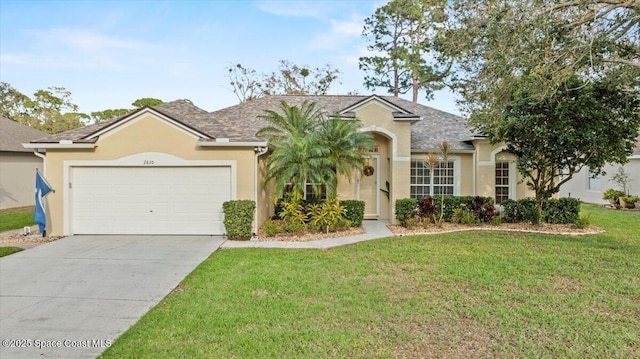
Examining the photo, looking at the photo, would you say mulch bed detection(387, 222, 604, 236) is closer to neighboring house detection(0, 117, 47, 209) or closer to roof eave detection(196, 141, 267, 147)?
roof eave detection(196, 141, 267, 147)

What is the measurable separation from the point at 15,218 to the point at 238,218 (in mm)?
11835

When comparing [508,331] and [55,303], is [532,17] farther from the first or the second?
[55,303]

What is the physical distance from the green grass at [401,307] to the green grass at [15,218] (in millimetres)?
10401

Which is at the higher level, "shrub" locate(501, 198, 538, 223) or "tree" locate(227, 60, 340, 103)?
"tree" locate(227, 60, 340, 103)

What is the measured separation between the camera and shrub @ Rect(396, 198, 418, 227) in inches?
497

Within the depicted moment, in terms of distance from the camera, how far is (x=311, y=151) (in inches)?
435

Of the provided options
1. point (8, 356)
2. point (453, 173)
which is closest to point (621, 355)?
point (8, 356)

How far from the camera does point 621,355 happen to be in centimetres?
391

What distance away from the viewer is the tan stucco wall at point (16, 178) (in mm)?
18562

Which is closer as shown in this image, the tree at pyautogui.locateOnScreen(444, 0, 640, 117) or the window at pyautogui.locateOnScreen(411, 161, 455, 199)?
the tree at pyautogui.locateOnScreen(444, 0, 640, 117)

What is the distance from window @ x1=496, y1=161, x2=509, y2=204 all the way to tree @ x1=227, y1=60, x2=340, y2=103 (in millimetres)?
19564

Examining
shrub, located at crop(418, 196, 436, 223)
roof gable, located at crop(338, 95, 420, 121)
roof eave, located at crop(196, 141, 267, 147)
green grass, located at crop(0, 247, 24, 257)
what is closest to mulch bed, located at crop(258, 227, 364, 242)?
shrub, located at crop(418, 196, 436, 223)

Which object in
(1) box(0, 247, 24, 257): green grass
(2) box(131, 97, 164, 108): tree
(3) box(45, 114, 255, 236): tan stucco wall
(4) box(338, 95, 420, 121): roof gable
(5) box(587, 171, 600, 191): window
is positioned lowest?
(1) box(0, 247, 24, 257): green grass

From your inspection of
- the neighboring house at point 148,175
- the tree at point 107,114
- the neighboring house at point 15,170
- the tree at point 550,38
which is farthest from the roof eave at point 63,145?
the tree at point 107,114
